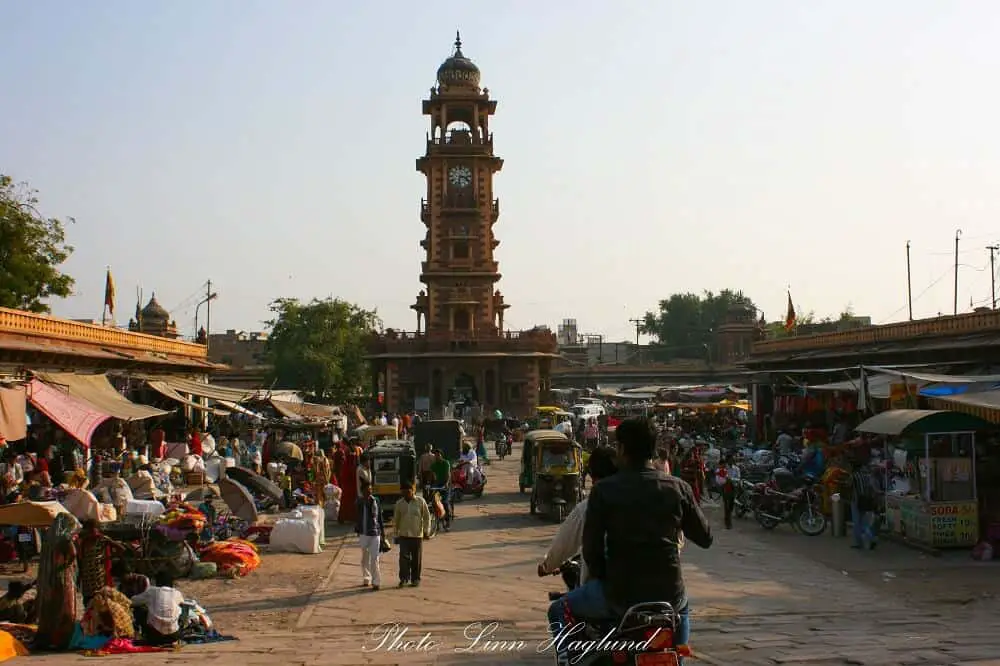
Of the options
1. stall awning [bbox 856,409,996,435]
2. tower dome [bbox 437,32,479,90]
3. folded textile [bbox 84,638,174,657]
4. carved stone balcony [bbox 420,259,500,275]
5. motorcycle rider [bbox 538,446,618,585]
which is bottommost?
folded textile [bbox 84,638,174,657]

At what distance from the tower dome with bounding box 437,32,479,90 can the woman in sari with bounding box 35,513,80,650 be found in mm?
51045

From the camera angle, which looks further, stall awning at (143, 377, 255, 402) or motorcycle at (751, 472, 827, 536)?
stall awning at (143, 377, 255, 402)

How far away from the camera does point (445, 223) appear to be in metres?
56.0

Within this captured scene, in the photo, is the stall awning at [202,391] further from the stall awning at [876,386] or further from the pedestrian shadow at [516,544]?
the stall awning at [876,386]

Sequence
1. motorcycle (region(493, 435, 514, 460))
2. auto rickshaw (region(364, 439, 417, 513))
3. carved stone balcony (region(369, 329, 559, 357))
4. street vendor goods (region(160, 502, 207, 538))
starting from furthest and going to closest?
carved stone balcony (region(369, 329, 559, 357))
motorcycle (region(493, 435, 514, 460))
auto rickshaw (region(364, 439, 417, 513))
street vendor goods (region(160, 502, 207, 538))

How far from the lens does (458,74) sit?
189ft

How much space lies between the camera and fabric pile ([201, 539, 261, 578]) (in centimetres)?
1280

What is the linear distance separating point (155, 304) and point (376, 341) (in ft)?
62.6

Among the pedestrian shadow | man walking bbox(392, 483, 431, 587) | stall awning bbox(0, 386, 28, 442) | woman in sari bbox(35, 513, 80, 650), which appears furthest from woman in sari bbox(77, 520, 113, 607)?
the pedestrian shadow

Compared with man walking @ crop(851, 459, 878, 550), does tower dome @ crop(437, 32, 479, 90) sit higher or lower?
higher

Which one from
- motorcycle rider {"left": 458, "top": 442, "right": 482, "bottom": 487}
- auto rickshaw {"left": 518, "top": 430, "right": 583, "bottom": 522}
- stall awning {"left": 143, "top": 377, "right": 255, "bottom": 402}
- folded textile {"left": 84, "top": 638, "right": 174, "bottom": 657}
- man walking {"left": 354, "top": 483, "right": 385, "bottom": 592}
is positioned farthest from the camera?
stall awning {"left": 143, "top": 377, "right": 255, "bottom": 402}

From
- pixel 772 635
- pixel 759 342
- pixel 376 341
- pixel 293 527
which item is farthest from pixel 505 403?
pixel 772 635

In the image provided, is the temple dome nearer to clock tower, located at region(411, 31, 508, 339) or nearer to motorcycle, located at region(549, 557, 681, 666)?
clock tower, located at region(411, 31, 508, 339)

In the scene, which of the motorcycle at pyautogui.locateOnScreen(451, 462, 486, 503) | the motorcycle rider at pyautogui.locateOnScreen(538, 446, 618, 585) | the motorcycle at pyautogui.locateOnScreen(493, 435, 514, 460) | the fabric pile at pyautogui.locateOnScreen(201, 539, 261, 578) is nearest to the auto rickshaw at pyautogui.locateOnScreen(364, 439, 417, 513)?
the motorcycle at pyautogui.locateOnScreen(451, 462, 486, 503)
